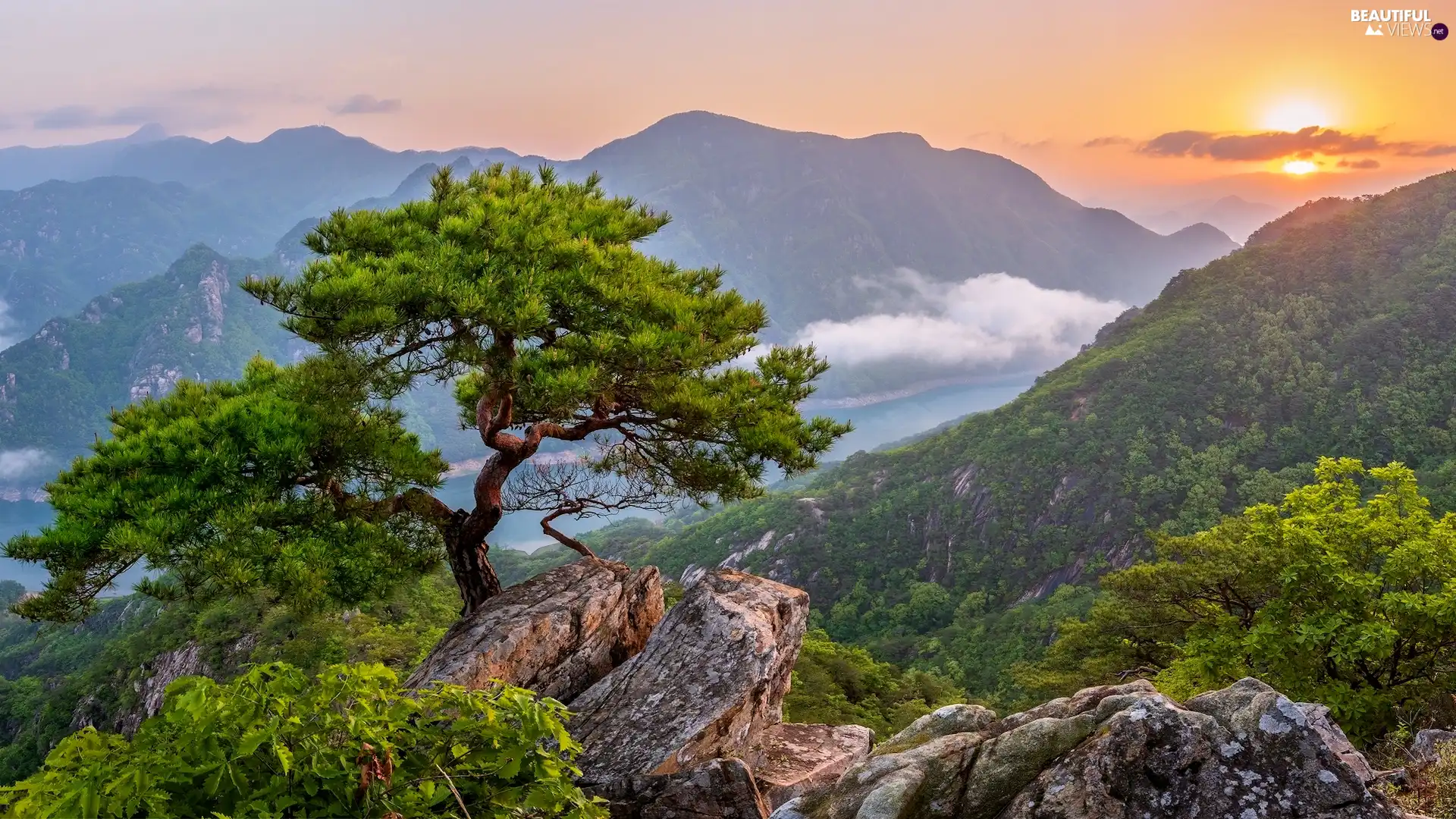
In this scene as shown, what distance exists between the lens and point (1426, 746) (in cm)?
757

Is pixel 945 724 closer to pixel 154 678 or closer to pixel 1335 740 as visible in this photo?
pixel 1335 740

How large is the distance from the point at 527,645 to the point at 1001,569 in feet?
257

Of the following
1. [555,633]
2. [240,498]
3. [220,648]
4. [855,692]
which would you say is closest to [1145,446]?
[855,692]

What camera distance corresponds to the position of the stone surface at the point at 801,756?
22.3ft

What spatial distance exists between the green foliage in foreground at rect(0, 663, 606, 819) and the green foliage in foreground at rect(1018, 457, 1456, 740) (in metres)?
14.3

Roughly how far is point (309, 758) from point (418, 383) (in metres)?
5.87

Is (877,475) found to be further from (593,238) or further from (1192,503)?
(593,238)

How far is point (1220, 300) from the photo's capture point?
97.9 metres

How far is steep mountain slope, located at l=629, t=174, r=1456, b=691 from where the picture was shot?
6806 centimetres

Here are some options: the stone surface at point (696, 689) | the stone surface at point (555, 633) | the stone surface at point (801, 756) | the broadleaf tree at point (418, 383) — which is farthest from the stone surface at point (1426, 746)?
the stone surface at point (555, 633)

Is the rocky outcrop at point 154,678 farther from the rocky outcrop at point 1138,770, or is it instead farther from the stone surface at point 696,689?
the rocky outcrop at point 1138,770

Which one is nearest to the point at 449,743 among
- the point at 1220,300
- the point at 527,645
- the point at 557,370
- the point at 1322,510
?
the point at 557,370

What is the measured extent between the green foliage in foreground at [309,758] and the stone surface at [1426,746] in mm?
7796

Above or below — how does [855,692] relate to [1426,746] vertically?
below
